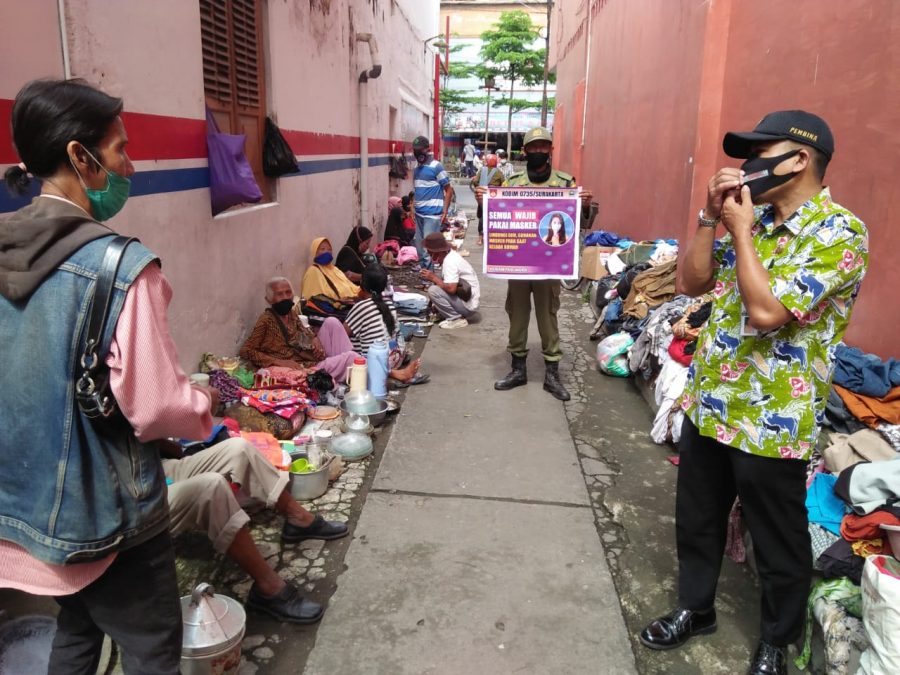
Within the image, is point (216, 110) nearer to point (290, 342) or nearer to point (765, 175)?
point (290, 342)

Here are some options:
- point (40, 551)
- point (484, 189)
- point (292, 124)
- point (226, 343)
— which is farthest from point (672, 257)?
point (40, 551)

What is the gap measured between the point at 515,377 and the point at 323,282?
2148 millimetres

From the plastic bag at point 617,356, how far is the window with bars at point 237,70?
3.39 m

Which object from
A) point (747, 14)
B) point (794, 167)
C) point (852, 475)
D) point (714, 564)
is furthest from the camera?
point (747, 14)

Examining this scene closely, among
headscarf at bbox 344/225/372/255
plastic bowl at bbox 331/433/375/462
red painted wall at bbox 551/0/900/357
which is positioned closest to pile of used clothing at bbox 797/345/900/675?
red painted wall at bbox 551/0/900/357

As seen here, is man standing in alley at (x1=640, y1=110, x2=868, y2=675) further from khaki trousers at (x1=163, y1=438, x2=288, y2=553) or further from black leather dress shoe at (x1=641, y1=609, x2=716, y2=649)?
khaki trousers at (x1=163, y1=438, x2=288, y2=553)

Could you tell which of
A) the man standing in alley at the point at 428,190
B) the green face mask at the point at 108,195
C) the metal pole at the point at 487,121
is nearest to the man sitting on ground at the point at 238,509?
the green face mask at the point at 108,195

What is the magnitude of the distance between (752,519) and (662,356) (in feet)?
9.11

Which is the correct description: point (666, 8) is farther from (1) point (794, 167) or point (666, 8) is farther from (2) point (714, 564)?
(2) point (714, 564)

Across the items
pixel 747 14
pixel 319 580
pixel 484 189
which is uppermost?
pixel 747 14

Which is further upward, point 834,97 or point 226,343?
A: point 834,97

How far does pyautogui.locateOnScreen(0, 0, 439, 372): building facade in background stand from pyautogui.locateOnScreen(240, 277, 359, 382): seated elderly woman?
1.05 ft

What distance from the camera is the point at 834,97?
14.4ft

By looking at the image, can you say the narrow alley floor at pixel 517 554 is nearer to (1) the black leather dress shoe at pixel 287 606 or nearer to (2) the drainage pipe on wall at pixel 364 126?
(1) the black leather dress shoe at pixel 287 606
